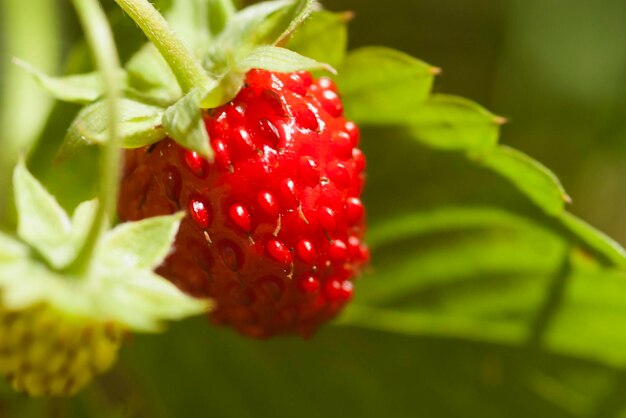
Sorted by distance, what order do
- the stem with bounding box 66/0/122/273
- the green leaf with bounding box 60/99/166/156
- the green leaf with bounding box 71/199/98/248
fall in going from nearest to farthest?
the stem with bounding box 66/0/122/273 → the green leaf with bounding box 71/199/98/248 → the green leaf with bounding box 60/99/166/156

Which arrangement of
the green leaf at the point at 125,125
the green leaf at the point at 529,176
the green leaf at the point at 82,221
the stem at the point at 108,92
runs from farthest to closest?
1. the green leaf at the point at 529,176
2. the green leaf at the point at 125,125
3. the green leaf at the point at 82,221
4. the stem at the point at 108,92

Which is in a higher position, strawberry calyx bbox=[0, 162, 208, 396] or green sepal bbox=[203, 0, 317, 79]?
green sepal bbox=[203, 0, 317, 79]

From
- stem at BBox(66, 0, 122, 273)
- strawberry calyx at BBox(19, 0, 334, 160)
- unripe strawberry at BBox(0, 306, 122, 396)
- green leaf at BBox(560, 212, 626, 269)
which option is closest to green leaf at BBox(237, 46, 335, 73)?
strawberry calyx at BBox(19, 0, 334, 160)

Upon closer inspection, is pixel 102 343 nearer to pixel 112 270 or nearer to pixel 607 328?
pixel 112 270

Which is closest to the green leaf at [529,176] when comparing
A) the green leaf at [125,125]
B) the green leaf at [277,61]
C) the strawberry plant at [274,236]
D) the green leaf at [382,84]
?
the strawberry plant at [274,236]

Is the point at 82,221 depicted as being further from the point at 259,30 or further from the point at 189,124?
the point at 259,30

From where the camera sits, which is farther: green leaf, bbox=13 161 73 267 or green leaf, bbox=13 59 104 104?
green leaf, bbox=13 59 104 104

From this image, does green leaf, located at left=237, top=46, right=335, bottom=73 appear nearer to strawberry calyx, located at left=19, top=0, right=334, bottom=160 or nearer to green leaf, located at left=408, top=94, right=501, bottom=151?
strawberry calyx, located at left=19, top=0, right=334, bottom=160

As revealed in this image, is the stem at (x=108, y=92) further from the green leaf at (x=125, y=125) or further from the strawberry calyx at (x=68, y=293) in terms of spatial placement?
the green leaf at (x=125, y=125)

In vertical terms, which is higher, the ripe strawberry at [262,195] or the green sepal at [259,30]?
the green sepal at [259,30]
